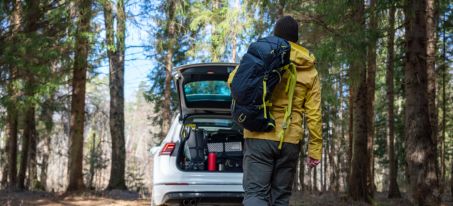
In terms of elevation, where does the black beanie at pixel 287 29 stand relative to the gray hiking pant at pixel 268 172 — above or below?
above

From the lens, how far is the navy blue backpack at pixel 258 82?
3373 millimetres

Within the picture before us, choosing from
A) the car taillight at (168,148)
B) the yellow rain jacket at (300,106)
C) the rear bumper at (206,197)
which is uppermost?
the yellow rain jacket at (300,106)

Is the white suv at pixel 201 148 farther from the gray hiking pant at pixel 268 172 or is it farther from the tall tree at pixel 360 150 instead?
the tall tree at pixel 360 150

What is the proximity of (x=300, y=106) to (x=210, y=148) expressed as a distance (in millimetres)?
3381

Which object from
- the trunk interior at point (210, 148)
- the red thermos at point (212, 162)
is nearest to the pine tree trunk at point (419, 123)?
the trunk interior at point (210, 148)

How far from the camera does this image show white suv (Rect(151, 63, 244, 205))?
19.6 ft

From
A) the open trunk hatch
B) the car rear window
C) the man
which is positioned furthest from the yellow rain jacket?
the car rear window

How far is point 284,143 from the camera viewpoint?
11.3 feet

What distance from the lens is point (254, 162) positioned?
136 inches

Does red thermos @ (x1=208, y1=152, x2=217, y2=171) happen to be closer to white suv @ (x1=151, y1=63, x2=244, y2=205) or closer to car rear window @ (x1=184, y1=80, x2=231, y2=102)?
white suv @ (x1=151, y1=63, x2=244, y2=205)

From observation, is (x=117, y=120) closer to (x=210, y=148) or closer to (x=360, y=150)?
(x=360, y=150)

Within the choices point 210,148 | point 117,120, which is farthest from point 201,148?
point 117,120

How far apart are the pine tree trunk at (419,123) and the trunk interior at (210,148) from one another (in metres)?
2.60

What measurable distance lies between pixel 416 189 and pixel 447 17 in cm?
998
